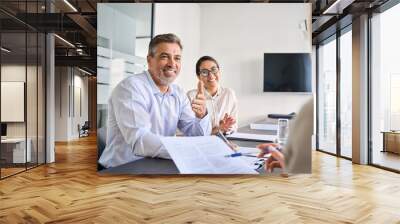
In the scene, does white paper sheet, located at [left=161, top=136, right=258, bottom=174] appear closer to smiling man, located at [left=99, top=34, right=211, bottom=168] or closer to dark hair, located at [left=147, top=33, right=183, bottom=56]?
smiling man, located at [left=99, top=34, right=211, bottom=168]

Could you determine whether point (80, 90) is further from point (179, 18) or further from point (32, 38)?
point (179, 18)

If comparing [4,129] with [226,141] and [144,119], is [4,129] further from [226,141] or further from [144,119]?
[226,141]

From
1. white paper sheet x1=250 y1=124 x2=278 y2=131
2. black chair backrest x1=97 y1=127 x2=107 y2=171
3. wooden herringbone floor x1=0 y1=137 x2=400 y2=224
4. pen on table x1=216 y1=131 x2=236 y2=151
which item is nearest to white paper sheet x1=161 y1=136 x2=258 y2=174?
pen on table x1=216 y1=131 x2=236 y2=151

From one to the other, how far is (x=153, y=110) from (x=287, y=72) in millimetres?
2079

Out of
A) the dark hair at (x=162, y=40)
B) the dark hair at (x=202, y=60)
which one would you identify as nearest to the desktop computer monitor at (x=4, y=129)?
the dark hair at (x=162, y=40)

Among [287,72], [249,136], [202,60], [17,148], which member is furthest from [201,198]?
[17,148]

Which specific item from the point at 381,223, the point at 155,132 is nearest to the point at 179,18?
the point at 155,132

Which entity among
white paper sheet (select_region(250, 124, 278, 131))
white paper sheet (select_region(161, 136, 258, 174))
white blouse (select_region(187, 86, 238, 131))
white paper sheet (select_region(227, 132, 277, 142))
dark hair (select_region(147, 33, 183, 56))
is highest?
dark hair (select_region(147, 33, 183, 56))

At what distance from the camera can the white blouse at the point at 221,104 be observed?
5.55m

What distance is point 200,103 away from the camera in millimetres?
5520

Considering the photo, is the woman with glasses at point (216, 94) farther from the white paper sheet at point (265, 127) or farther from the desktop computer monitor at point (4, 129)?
the desktop computer monitor at point (4, 129)

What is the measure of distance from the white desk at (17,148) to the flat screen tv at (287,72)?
443 cm

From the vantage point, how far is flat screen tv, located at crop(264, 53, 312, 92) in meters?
5.57

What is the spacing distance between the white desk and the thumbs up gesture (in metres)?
3.37
